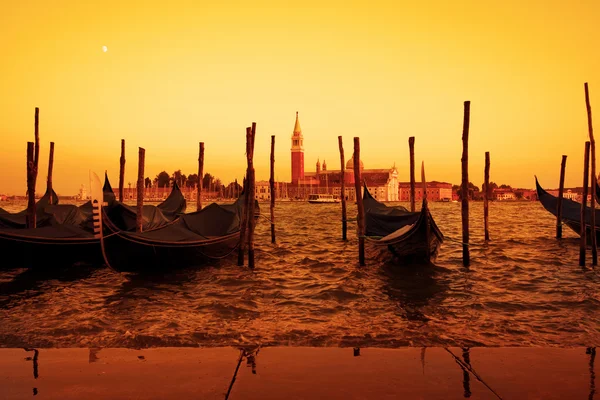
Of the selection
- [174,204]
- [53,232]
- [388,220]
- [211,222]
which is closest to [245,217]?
[211,222]

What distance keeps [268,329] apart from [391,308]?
6.11 feet

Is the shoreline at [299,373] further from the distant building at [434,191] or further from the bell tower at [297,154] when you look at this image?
the distant building at [434,191]

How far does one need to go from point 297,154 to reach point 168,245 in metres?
102

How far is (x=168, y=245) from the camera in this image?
8766mm

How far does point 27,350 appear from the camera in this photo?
145 inches

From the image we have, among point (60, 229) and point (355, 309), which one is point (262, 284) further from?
point (60, 229)

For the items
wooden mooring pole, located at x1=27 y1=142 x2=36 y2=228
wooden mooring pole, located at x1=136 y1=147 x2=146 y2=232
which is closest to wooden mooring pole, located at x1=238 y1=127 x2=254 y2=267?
wooden mooring pole, located at x1=136 y1=147 x2=146 y2=232

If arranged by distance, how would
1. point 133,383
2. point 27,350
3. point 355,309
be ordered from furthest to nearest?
point 355,309 < point 27,350 < point 133,383

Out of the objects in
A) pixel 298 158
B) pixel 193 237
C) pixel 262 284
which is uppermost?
pixel 298 158

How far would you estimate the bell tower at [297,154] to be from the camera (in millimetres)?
108375

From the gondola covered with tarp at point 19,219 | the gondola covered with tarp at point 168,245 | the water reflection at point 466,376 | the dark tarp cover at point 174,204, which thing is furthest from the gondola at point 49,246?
the dark tarp cover at point 174,204

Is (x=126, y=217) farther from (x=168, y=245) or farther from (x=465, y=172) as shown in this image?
(x=465, y=172)

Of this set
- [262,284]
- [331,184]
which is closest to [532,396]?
[262,284]

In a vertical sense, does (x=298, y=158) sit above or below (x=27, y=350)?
above
